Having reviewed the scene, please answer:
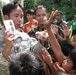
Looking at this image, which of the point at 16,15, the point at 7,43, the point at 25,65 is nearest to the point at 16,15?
the point at 16,15

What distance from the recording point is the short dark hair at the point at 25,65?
6.88 feet

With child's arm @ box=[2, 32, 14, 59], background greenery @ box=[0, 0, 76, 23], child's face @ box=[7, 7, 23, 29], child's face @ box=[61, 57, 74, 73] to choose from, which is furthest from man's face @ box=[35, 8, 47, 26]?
background greenery @ box=[0, 0, 76, 23]

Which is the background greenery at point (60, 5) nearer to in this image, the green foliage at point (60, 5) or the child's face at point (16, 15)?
the green foliage at point (60, 5)

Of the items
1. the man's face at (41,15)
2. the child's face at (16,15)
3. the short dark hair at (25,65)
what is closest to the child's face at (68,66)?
the short dark hair at (25,65)

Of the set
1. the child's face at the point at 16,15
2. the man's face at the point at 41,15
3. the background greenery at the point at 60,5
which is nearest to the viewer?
the child's face at the point at 16,15

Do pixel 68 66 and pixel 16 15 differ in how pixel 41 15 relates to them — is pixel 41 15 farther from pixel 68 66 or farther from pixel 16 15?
pixel 68 66

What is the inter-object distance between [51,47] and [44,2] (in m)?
15.2

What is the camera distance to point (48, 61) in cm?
248

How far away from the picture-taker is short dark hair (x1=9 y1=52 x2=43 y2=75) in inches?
82.5

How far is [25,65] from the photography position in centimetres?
213

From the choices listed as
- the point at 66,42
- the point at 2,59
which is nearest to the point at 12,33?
the point at 2,59

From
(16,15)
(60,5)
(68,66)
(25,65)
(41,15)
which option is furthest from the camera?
(60,5)

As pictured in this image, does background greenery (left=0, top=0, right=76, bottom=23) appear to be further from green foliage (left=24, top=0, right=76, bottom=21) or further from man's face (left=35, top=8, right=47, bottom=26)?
man's face (left=35, top=8, right=47, bottom=26)

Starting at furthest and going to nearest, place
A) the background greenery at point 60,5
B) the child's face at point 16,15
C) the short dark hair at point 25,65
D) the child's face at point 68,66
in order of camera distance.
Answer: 1. the background greenery at point 60,5
2. the child's face at point 16,15
3. the child's face at point 68,66
4. the short dark hair at point 25,65
